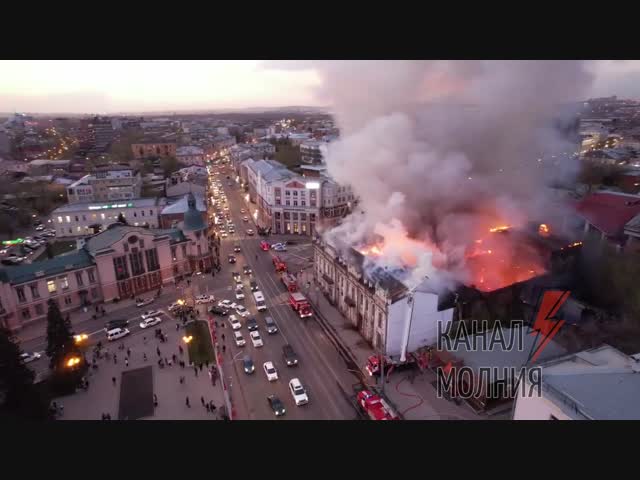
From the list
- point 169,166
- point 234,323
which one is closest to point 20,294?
point 234,323

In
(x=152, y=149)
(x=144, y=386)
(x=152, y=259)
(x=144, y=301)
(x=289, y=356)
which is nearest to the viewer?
(x=144, y=386)

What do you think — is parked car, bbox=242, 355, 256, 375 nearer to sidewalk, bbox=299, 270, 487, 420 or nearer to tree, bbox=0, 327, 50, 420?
sidewalk, bbox=299, 270, 487, 420

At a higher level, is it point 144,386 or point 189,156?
point 189,156

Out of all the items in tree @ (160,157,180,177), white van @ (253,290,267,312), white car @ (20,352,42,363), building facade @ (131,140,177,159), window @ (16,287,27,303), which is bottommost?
white car @ (20,352,42,363)

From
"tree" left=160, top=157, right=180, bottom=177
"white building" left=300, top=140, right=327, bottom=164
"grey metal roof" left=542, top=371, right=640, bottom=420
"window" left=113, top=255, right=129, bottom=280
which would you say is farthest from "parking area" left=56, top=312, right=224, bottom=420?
"white building" left=300, top=140, right=327, bottom=164

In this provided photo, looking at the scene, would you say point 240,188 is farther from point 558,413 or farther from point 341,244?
point 558,413

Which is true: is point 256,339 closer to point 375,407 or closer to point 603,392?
point 375,407

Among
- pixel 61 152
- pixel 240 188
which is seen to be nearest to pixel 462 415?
pixel 240 188
